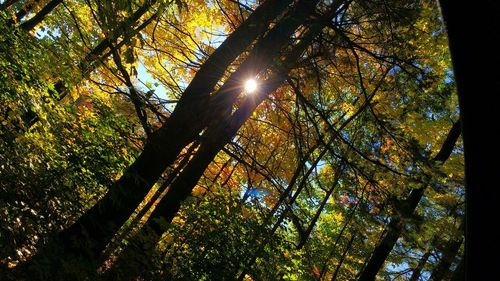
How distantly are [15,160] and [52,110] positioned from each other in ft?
2.06

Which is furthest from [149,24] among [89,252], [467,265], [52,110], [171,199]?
[467,265]

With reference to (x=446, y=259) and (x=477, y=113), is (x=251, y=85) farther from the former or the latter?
(x=446, y=259)

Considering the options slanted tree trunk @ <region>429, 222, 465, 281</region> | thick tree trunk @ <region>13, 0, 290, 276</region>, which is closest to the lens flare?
thick tree trunk @ <region>13, 0, 290, 276</region>

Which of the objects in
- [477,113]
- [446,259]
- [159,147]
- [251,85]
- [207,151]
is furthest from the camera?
[446,259]

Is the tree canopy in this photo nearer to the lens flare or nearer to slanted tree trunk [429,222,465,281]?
the lens flare

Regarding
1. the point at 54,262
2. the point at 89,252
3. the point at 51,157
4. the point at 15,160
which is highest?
the point at 51,157

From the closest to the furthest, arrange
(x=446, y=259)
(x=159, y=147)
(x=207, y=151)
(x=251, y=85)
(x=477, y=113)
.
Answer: (x=477, y=113), (x=159, y=147), (x=251, y=85), (x=207, y=151), (x=446, y=259)

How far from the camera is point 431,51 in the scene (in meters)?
6.29

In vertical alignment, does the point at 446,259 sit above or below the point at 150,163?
above

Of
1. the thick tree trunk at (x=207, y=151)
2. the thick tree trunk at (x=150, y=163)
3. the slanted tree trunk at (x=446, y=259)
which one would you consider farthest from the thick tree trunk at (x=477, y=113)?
the slanted tree trunk at (x=446, y=259)

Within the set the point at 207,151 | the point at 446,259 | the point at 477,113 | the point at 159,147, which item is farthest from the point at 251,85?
the point at 446,259

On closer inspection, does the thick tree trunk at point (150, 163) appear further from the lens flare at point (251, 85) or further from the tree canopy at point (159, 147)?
the lens flare at point (251, 85)

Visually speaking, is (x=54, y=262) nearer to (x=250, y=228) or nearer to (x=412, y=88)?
(x=250, y=228)

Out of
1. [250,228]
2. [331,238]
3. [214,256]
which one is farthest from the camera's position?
[331,238]
